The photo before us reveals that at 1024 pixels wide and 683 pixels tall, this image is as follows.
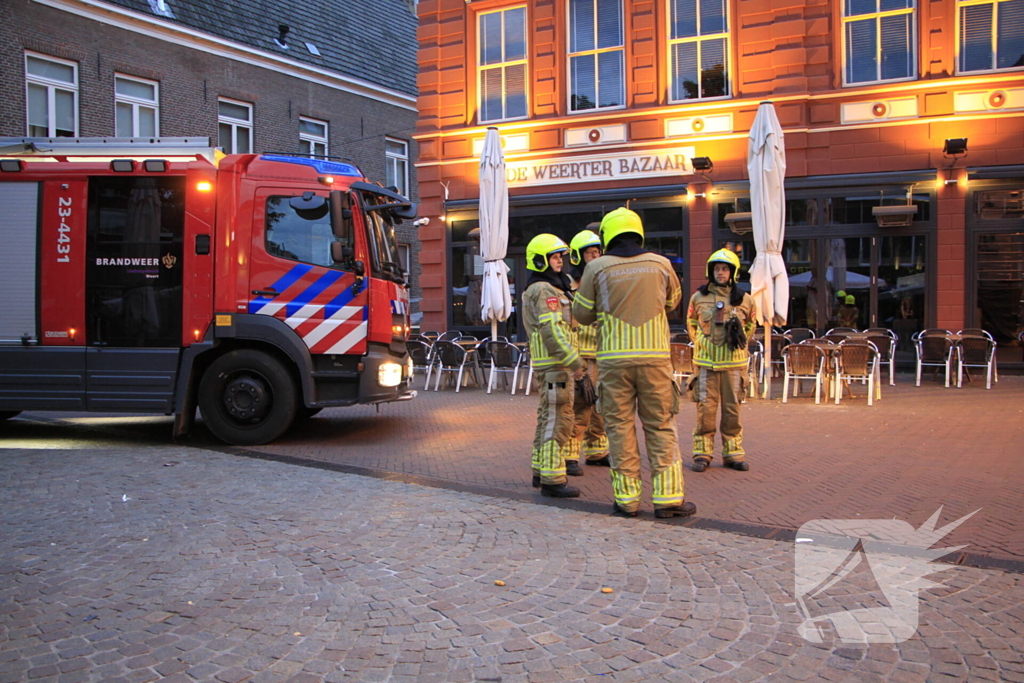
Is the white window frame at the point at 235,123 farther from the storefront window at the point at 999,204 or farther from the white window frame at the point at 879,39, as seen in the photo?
the storefront window at the point at 999,204

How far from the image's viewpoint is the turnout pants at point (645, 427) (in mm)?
5594

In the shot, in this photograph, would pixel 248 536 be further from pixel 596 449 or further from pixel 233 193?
pixel 233 193

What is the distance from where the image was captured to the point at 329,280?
885 cm

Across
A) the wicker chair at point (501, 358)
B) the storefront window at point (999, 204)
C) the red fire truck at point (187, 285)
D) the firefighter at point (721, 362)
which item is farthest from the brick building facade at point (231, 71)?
the storefront window at point (999, 204)

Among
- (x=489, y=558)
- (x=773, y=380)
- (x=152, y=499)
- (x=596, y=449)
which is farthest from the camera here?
(x=773, y=380)

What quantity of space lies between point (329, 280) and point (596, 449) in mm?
3322

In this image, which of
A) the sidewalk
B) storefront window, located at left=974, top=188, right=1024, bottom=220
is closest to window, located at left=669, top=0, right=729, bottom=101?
storefront window, located at left=974, top=188, right=1024, bottom=220

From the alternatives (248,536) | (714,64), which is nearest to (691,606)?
(248,536)

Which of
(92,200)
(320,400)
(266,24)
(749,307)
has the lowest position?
(320,400)

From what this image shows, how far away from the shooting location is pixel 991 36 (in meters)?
14.5

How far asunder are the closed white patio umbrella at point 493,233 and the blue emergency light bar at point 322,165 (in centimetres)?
515

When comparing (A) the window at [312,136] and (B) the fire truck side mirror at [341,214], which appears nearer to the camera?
(B) the fire truck side mirror at [341,214]

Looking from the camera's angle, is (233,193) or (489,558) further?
(233,193)

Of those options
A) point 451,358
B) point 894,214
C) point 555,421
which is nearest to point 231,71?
point 451,358
